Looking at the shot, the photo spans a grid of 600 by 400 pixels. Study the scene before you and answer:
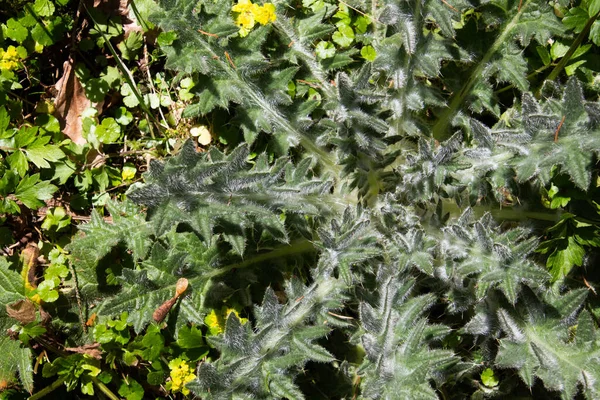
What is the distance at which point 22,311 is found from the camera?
13.2ft

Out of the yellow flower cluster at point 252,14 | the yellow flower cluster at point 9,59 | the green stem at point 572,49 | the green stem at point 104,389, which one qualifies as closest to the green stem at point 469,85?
the green stem at point 572,49

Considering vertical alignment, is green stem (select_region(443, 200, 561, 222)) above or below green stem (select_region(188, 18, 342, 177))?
below

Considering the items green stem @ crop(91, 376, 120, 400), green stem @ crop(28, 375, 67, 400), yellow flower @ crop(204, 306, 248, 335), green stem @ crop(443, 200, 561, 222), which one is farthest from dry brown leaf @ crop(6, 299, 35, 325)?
green stem @ crop(443, 200, 561, 222)

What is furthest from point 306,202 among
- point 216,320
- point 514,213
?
point 514,213

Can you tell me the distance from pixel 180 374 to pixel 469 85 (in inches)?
96.8

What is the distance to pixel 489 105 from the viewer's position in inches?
153

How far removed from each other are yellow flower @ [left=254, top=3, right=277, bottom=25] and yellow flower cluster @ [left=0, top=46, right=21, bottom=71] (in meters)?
1.73

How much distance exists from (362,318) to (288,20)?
1890mm

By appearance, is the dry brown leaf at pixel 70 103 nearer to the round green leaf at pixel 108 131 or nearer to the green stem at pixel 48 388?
the round green leaf at pixel 108 131

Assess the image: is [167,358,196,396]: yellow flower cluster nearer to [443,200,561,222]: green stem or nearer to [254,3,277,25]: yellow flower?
[443,200,561,222]: green stem

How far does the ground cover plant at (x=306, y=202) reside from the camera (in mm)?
3189

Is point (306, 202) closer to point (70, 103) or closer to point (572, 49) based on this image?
point (572, 49)

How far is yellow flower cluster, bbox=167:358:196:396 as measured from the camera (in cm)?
399

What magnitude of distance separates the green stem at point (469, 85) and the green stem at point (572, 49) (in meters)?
0.38
